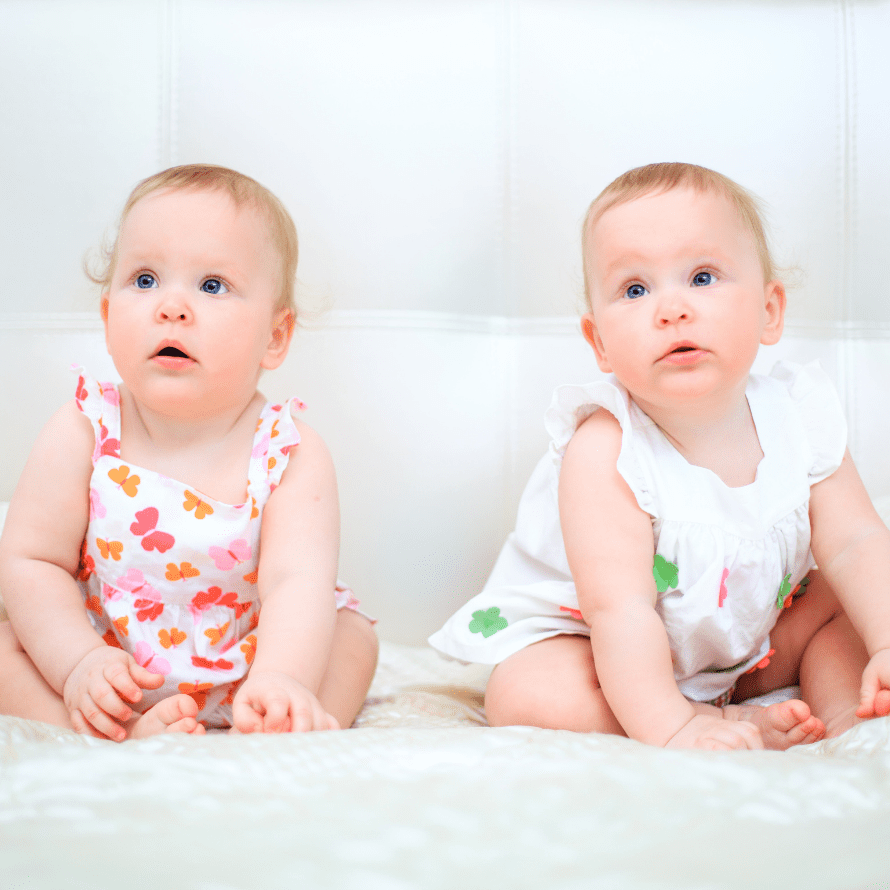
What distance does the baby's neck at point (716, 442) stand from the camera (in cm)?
95

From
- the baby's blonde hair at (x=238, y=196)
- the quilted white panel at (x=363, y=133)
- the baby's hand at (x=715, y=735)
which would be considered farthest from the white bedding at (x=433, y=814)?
the quilted white panel at (x=363, y=133)

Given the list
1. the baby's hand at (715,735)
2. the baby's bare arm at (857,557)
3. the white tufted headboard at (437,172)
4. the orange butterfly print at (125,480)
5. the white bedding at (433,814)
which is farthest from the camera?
the white tufted headboard at (437,172)

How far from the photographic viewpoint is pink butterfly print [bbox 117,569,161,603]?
3.01 feet

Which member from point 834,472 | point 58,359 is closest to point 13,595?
point 58,359

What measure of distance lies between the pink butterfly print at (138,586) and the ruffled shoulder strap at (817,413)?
0.64 metres

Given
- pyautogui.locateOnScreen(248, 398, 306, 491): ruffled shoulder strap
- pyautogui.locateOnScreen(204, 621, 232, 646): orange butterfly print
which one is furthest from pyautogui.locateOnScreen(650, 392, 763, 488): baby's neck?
pyautogui.locateOnScreen(204, 621, 232, 646): orange butterfly print

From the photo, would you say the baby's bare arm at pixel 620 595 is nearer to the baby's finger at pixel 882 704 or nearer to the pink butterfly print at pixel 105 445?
the baby's finger at pixel 882 704

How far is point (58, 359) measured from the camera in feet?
4.04

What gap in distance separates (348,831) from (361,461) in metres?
0.77

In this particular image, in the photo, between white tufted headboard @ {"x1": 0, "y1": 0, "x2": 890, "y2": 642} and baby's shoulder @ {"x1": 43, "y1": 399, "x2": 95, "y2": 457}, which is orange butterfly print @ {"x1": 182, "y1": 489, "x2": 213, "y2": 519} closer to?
baby's shoulder @ {"x1": 43, "y1": 399, "x2": 95, "y2": 457}

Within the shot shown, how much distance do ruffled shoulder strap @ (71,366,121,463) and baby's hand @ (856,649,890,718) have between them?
70 cm

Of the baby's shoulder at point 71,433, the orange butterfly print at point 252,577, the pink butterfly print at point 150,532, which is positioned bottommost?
the orange butterfly print at point 252,577

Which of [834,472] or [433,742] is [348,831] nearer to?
[433,742]

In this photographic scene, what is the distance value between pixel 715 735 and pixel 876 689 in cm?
14
